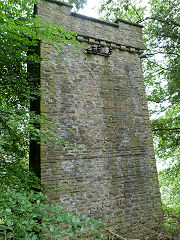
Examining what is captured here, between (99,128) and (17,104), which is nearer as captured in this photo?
(17,104)

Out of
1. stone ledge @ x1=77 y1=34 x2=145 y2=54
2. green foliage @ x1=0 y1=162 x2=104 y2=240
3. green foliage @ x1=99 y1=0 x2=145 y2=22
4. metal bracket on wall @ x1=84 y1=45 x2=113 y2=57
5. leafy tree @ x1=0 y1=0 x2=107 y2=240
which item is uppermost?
green foliage @ x1=99 y1=0 x2=145 y2=22

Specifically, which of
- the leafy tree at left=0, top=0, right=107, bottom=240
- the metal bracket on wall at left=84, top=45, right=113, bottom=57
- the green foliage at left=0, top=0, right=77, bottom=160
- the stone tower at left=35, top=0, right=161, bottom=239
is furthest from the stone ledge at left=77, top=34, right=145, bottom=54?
the leafy tree at left=0, top=0, right=107, bottom=240

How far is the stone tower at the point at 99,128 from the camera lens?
4793 millimetres

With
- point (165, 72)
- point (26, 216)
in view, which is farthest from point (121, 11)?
point (26, 216)

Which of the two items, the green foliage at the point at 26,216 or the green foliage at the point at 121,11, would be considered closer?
the green foliage at the point at 26,216

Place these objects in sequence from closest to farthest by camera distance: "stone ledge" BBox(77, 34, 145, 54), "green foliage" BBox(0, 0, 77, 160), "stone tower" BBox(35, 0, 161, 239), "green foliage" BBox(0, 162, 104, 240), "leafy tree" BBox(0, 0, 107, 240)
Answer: "green foliage" BBox(0, 162, 104, 240) < "leafy tree" BBox(0, 0, 107, 240) < "green foliage" BBox(0, 0, 77, 160) < "stone tower" BBox(35, 0, 161, 239) < "stone ledge" BBox(77, 34, 145, 54)

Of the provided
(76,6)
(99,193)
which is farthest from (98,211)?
(76,6)

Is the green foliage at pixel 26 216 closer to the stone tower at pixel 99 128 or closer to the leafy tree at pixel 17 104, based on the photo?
the leafy tree at pixel 17 104

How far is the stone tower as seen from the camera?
4793 mm

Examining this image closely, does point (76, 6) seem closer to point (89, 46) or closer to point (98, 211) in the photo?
point (89, 46)

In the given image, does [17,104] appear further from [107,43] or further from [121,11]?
[121,11]

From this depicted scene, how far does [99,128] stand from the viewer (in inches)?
217

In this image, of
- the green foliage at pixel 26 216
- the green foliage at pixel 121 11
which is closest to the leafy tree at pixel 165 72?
the green foliage at pixel 121 11

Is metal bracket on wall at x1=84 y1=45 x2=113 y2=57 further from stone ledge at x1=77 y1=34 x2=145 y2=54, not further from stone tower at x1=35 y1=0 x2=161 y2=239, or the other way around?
stone ledge at x1=77 y1=34 x2=145 y2=54
